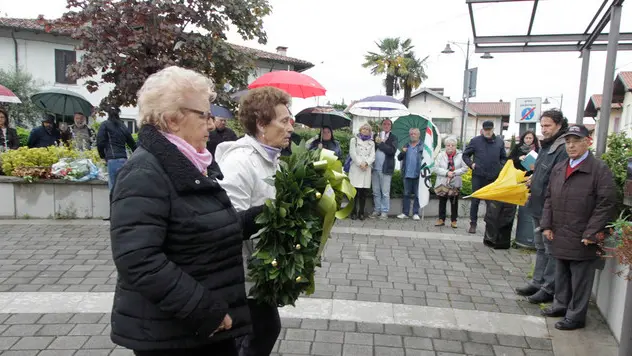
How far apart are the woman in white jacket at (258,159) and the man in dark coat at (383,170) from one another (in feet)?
22.1

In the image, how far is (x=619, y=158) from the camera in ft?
14.5

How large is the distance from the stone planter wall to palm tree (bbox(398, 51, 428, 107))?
4093 cm

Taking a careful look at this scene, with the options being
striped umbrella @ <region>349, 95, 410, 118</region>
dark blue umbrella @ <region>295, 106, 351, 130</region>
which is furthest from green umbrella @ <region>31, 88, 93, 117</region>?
striped umbrella @ <region>349, 95, 410, 118</region>

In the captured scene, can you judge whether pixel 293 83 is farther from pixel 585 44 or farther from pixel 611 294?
pixel 611 294

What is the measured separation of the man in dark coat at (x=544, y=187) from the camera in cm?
471

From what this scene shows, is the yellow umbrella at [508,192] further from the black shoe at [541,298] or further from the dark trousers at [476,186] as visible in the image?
the dark trousers at [476,186]

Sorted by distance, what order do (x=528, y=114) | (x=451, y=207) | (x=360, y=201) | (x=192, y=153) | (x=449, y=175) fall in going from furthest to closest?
(x=528, y=114) → (x=360, y=201) → (x=451, y=207) → (x=449, y=175) → (x=192, y=153)

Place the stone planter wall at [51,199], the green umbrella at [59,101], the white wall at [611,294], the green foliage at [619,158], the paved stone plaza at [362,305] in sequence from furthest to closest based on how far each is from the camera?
the green umbrella at [59,101]
the stone planter wall at [51,199]
the green foliage at [619,158]
the white wall at [611,294]
the paved stone plaza at [362,305]

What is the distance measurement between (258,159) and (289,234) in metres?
0.47

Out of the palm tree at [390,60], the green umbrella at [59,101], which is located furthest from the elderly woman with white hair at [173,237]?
the palm tree at [390,60]

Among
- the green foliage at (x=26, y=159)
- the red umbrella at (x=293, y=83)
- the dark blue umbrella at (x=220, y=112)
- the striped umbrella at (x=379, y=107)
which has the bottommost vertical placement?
the green foliage at (x=26, y=159)

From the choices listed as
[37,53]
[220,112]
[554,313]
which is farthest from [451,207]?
[37,53]

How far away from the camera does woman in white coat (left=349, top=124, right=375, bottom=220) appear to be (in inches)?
357

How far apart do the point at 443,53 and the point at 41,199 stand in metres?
21.4
